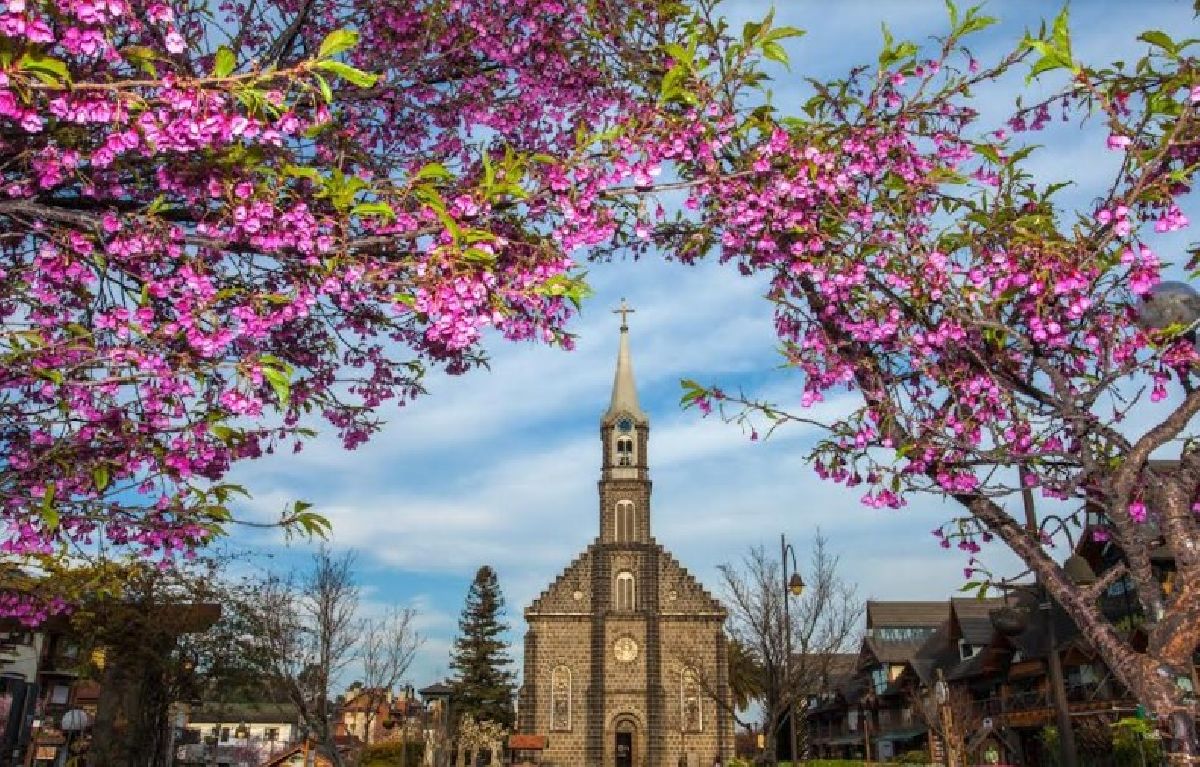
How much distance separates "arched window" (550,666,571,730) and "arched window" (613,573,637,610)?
4.45m

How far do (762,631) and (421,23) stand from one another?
21.2m

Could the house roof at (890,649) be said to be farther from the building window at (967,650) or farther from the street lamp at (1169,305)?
the street lamp at (1169,305)

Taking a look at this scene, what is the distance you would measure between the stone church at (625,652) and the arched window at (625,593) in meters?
0.05

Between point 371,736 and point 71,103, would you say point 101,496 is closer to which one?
point 71,103

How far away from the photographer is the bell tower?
49.9 meters

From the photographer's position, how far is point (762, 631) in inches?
958

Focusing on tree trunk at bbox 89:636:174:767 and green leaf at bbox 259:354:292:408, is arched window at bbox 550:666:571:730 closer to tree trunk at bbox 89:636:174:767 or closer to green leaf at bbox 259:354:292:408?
tree trunk at bbox 89:636:174:767

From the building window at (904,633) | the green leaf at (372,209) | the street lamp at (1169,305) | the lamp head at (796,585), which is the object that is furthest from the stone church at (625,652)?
the green leaf at (372,209)

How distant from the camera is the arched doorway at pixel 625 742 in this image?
4516 cm

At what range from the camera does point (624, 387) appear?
5312 centimetres

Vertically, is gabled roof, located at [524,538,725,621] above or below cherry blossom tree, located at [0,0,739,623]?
above

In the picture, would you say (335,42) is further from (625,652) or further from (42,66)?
(625,652)

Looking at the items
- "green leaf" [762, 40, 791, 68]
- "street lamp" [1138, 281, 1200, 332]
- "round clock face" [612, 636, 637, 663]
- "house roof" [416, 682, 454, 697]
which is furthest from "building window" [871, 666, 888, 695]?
"green leaf" [762, 40, 791, 68]

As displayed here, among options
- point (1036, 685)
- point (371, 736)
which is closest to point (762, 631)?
point (1036, 685)
